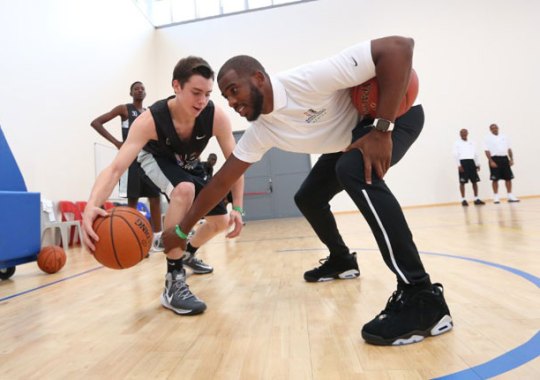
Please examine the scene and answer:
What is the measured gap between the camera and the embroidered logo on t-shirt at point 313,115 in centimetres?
149

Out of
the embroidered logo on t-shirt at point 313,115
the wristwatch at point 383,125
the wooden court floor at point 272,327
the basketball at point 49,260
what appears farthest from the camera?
the basketball at point 49,260

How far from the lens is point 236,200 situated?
2129 millimetres

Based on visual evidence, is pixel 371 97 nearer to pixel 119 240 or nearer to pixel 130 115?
pixel 119 240

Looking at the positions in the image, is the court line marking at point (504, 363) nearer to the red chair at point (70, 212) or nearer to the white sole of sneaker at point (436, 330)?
the white sole of sneaker at point (436, 330)

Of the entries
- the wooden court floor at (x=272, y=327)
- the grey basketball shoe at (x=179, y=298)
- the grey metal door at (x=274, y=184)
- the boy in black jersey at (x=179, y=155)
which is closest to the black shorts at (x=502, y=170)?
the grey metal door at (x=274, y=184)

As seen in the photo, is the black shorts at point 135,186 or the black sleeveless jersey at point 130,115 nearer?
the black shorts at point 135,186

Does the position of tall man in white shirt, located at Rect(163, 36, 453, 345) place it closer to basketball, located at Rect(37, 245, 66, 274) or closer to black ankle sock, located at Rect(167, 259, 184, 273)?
black ankle sock, located at Rect(167, 259, 184, 273)

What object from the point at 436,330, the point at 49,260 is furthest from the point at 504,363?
the point at 49,260

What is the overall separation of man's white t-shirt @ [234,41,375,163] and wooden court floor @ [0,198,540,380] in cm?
72

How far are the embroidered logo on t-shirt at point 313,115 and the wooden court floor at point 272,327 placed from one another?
795 mm

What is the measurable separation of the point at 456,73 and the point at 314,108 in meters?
9.72

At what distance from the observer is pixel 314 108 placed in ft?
4.86

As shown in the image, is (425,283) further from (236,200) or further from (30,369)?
(30,369)

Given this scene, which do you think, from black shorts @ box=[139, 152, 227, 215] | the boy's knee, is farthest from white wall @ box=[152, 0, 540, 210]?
the boy's knee
